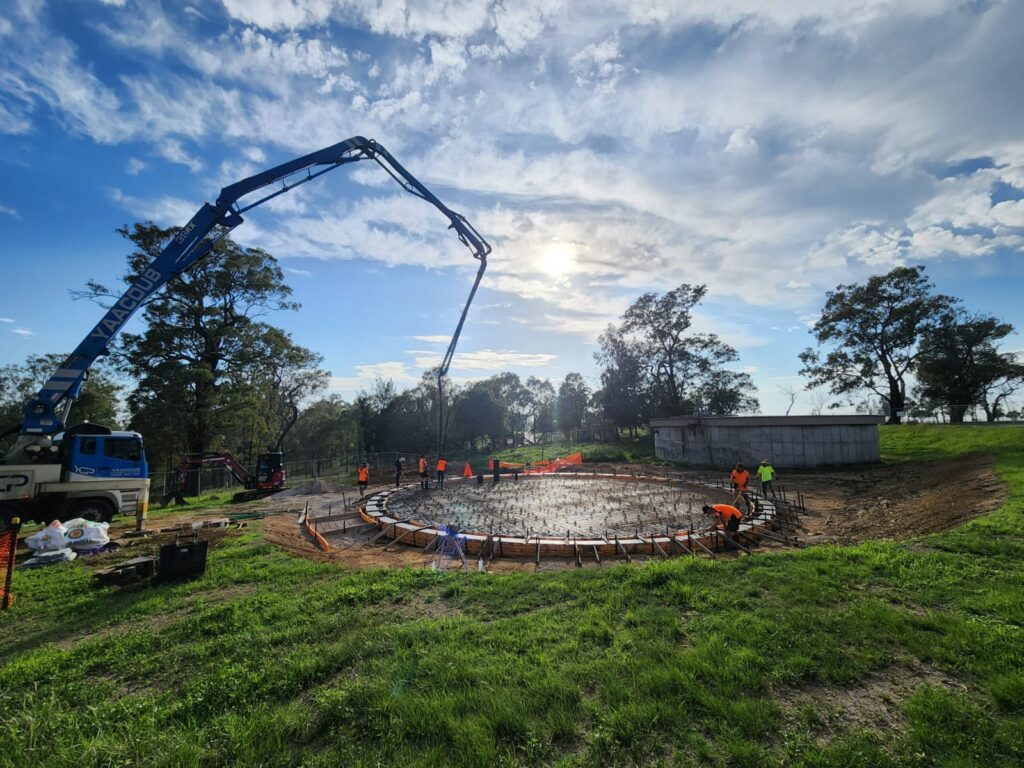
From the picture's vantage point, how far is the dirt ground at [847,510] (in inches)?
348

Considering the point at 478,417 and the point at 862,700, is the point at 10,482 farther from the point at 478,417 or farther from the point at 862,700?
the point at 478,417

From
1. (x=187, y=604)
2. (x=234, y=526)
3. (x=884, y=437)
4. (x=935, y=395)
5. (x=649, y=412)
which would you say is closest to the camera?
(x=187, y=604)

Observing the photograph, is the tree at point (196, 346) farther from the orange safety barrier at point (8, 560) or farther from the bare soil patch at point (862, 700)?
the bare soil patch at point (862, 700)

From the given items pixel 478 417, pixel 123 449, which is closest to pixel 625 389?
pixel 478 417

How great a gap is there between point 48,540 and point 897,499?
22389mm

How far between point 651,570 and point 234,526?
35.9 feet

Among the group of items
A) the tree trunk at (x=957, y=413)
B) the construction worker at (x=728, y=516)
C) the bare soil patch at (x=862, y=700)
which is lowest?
the bare soil patch at (x=862, y=700)

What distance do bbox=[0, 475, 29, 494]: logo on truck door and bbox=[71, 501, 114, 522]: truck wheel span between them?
1245 mm

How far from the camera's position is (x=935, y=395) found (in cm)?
3456

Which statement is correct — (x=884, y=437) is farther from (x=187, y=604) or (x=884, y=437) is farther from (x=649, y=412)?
(x=187, y=604)

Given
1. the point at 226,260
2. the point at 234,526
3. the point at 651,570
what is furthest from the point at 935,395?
the point at 226,260

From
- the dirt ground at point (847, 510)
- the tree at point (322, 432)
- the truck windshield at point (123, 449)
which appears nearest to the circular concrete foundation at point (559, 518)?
the dirt ground at point (847, 510)

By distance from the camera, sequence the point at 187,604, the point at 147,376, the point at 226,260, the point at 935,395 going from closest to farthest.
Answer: the point at 187,604
the point at 147,376
the point at 226,260
the point at 935,395

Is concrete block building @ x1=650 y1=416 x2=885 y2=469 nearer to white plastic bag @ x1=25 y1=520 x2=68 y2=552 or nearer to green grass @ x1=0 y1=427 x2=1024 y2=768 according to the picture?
green grass @ x1=0 y1=427 x2=1024 y2=768
